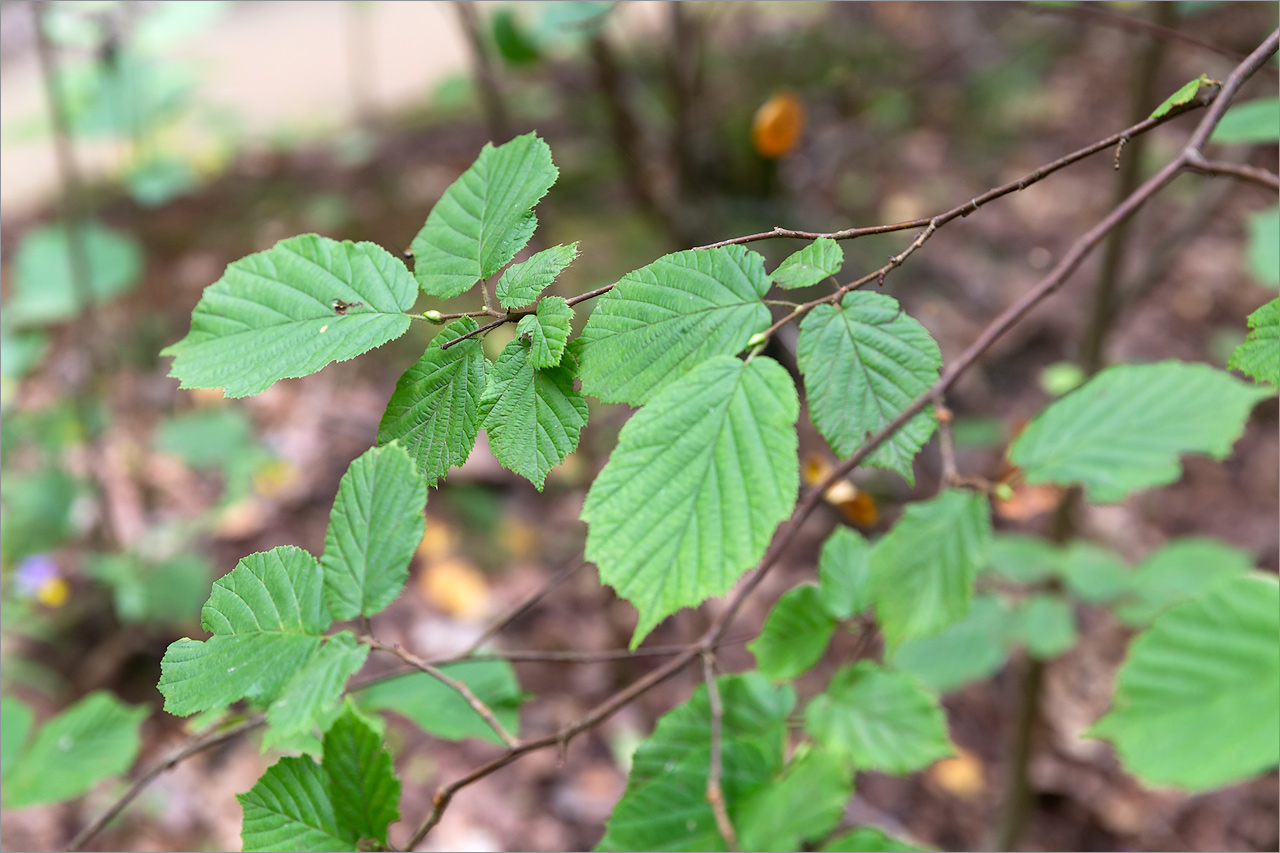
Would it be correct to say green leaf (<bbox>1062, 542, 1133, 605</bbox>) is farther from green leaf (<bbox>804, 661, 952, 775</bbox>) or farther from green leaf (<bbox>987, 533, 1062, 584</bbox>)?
green leaf (<bbox>804, 661, 952, 775</bbox>)

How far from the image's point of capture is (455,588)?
8.09ft

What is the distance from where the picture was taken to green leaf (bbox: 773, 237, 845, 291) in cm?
60

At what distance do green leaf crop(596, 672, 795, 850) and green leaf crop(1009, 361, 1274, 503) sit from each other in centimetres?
42

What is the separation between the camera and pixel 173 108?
2.65m

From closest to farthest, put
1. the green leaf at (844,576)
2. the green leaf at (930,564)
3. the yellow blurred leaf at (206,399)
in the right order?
the green leaf at (930,564)
the green leaf at (844,576)
the yellow blurred leaf at (206,399)

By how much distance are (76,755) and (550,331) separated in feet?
3.61

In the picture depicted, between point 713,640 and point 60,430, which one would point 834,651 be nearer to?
point 713,640

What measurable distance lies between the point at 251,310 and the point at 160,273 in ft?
9.64

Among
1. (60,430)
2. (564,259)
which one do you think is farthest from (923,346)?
(60,430)

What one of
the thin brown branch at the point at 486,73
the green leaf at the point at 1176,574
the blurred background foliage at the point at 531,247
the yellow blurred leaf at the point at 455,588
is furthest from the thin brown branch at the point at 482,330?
the yellow blurred leaf at the point at 455,588

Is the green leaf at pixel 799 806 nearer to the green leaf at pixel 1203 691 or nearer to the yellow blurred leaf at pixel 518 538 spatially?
the green leaf at pixel 1203 691

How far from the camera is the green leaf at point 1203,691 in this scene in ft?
1.92

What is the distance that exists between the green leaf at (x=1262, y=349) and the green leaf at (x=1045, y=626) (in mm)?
1117

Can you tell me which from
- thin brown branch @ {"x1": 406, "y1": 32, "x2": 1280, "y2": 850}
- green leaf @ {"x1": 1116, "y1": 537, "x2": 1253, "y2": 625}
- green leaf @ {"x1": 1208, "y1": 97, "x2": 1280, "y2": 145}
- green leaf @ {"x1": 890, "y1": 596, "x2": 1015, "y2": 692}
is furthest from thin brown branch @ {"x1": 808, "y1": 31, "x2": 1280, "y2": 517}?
green leaf @ {"x1": 1116, "y1": 537, "x2": 1253, "y2": 625}
